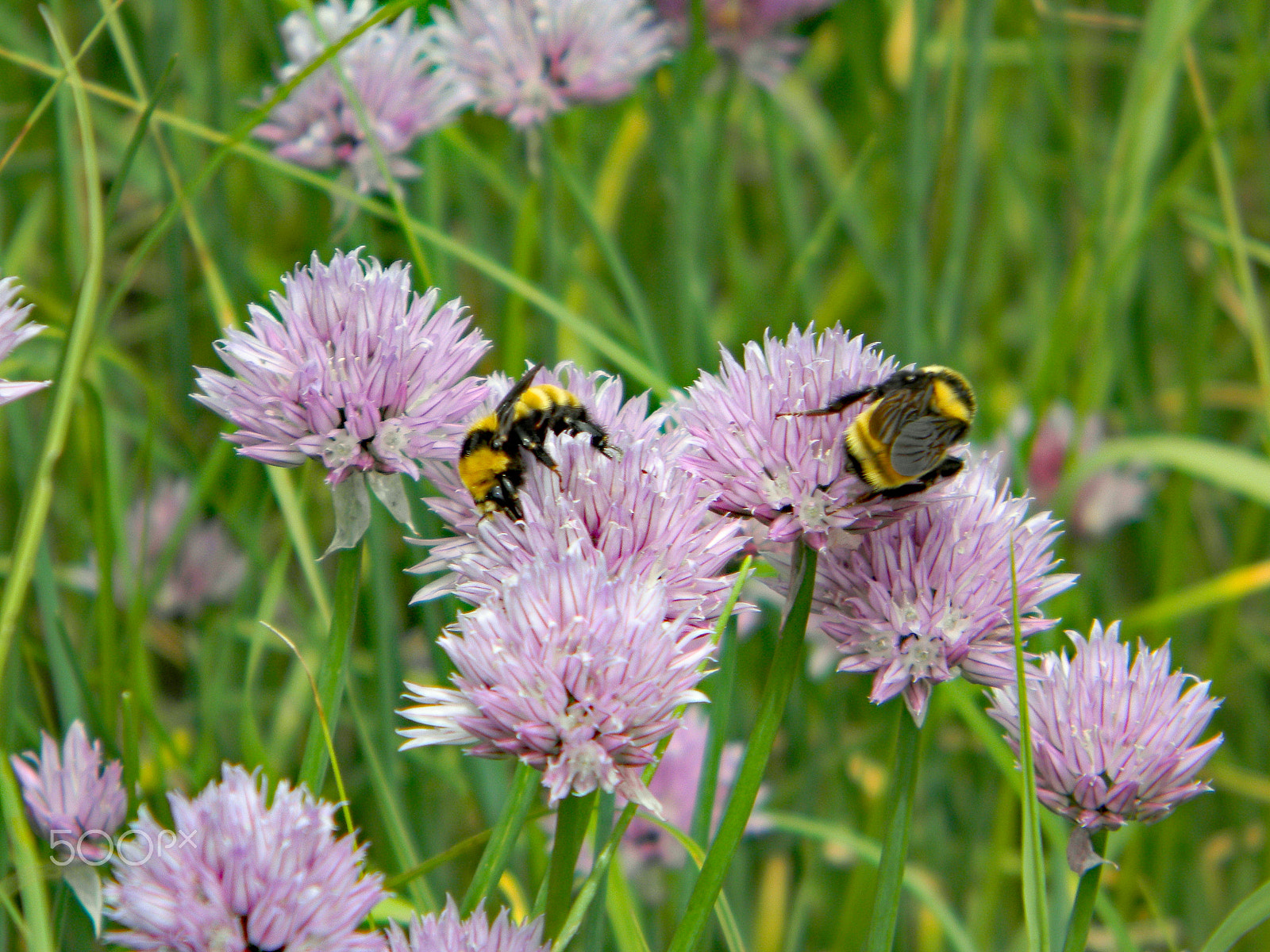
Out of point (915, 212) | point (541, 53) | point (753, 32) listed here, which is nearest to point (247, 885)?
point (541, 53)

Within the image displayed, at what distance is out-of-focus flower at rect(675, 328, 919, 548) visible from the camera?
634 millimetres

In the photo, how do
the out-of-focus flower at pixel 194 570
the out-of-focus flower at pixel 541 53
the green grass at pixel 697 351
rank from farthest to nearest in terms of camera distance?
the out-of-focus flower at pixel 194 570 < the out-of-focus flower at pixel 541 53 < the green grass at pixel 697 351

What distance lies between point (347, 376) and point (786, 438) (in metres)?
0.26

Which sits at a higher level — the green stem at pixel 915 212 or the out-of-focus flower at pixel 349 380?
the green stem at pixel 915 212

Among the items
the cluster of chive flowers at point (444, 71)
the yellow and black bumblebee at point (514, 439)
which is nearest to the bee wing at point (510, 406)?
the yellow and black bumblebee at point (514, 439)

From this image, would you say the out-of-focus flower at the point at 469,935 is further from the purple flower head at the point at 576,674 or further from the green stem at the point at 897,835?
the green stem at the point at 897,835

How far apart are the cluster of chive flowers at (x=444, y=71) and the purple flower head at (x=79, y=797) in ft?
2.03

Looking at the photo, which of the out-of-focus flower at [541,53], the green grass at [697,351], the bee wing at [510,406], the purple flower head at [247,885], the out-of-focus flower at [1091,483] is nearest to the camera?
the purple flower head at [247,885]

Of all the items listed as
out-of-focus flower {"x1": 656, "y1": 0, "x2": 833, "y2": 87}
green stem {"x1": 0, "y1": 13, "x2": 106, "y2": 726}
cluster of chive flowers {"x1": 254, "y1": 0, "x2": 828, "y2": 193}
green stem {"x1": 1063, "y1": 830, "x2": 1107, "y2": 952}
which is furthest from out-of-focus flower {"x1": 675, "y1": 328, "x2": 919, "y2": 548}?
out-of-focus flower {"x1": 656, "y1": 0, "x2": 833, "y2": 87}

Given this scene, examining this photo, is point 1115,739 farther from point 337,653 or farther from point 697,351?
point 697,351

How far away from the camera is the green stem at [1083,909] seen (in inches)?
25.2

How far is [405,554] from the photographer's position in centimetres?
A: 158

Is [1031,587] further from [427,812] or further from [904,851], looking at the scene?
[427,812]

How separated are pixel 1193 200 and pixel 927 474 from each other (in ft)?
4.20
